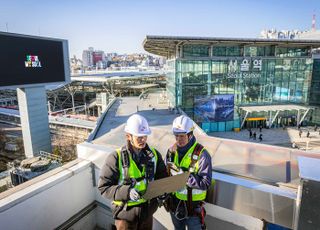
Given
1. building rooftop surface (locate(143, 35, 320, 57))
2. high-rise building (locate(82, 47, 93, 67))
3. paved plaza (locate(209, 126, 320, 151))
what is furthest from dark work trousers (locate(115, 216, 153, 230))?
high-rise building (locate(82, 47, 93, 67))

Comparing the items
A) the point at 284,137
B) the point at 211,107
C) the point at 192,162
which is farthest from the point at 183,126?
the point at 284,137

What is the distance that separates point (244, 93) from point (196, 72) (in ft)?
21.6

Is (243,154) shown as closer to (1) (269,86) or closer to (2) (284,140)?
(2) (284,140)

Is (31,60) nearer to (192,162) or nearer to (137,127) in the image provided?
(137,127)

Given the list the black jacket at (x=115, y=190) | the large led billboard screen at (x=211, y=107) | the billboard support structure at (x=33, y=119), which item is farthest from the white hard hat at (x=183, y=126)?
the large led billboard screen at (x=211, y=107)

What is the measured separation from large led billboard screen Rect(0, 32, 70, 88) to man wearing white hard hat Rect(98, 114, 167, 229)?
14589 mm

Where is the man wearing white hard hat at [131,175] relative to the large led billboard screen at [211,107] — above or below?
above

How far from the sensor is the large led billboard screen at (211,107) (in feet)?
A: 78.4

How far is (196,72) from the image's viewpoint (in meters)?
23.1

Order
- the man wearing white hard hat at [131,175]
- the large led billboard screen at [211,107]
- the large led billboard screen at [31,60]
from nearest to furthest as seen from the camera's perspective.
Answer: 1. the man wearing white hard hat at [131,175]
2. the large led billboard screen at [31,60]
3. the large led billboard screen at [211,107]

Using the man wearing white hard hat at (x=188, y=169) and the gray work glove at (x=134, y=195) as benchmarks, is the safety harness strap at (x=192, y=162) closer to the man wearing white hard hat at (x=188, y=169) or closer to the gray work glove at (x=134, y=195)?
the man wearing white hard hat at (x=188, y=169)

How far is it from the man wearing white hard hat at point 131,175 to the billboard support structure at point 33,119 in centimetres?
1614

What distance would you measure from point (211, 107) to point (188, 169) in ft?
73.5

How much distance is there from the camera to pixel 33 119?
1630 centimetres
